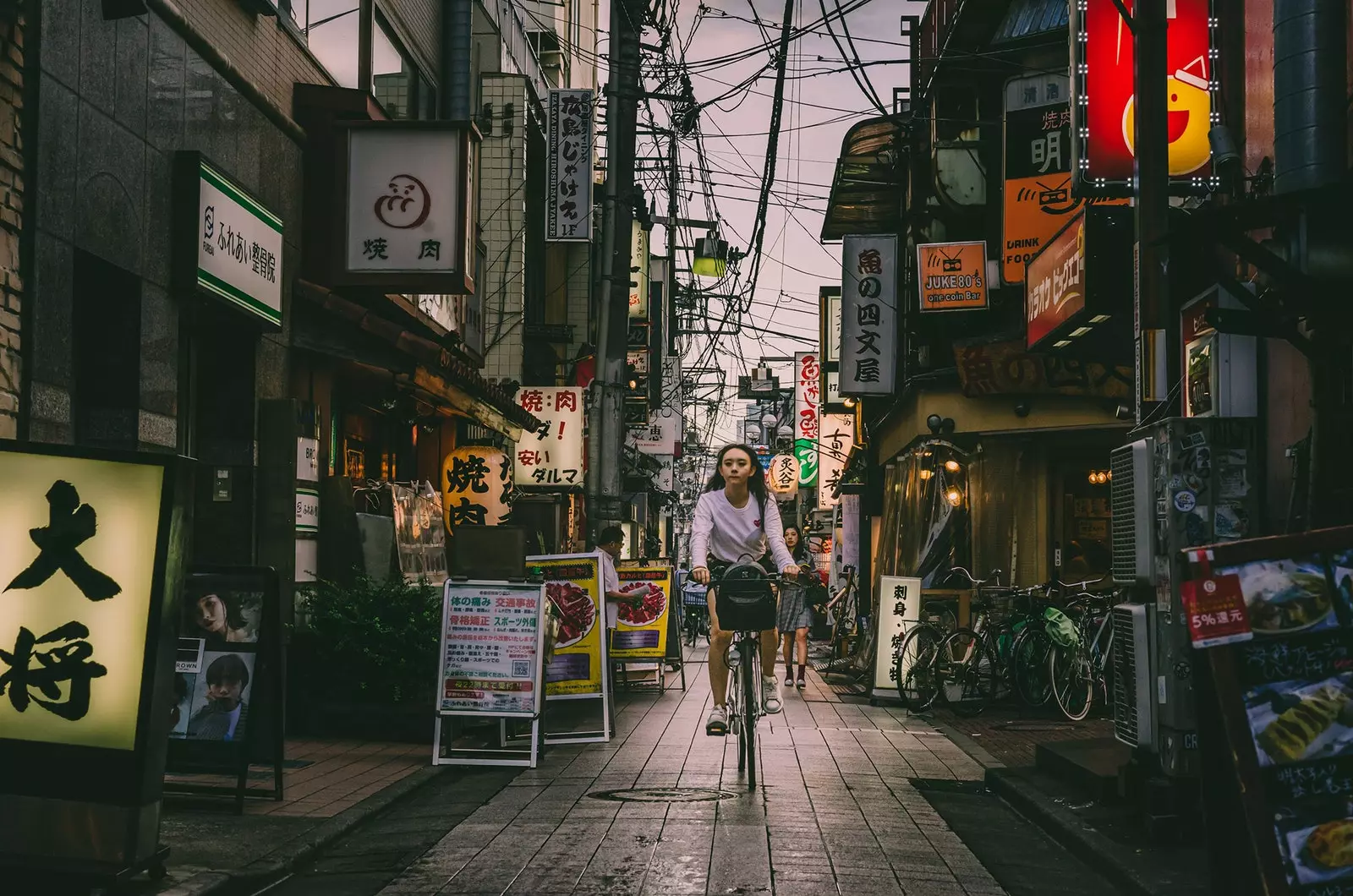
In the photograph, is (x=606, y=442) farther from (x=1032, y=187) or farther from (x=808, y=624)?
(x=1032, y=187)

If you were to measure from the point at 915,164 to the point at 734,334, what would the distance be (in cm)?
680

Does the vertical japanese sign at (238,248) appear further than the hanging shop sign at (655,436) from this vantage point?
No

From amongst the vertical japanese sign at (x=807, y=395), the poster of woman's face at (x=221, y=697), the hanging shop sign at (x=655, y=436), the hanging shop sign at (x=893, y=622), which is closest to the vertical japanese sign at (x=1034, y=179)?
the hanging shop sign at (x=893, y=622)

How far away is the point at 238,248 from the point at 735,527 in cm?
462

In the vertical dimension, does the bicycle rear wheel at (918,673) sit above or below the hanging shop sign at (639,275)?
below

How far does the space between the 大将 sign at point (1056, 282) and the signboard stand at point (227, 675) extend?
18.5 ft

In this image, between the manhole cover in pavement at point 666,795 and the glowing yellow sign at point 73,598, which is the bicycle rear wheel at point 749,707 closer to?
the manhole cover in pavement at point 666,795

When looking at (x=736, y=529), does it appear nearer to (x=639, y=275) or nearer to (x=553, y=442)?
(x=553, y=442)

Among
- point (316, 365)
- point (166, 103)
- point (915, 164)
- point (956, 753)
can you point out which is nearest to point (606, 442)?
point (316, 365)

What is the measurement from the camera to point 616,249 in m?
17.5

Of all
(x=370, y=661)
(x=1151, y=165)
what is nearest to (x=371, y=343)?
(x=370, y=661)

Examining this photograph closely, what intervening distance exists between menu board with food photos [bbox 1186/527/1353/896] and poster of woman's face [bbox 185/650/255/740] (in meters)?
5.67

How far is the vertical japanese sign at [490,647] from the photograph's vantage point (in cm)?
1065

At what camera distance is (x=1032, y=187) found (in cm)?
1936
